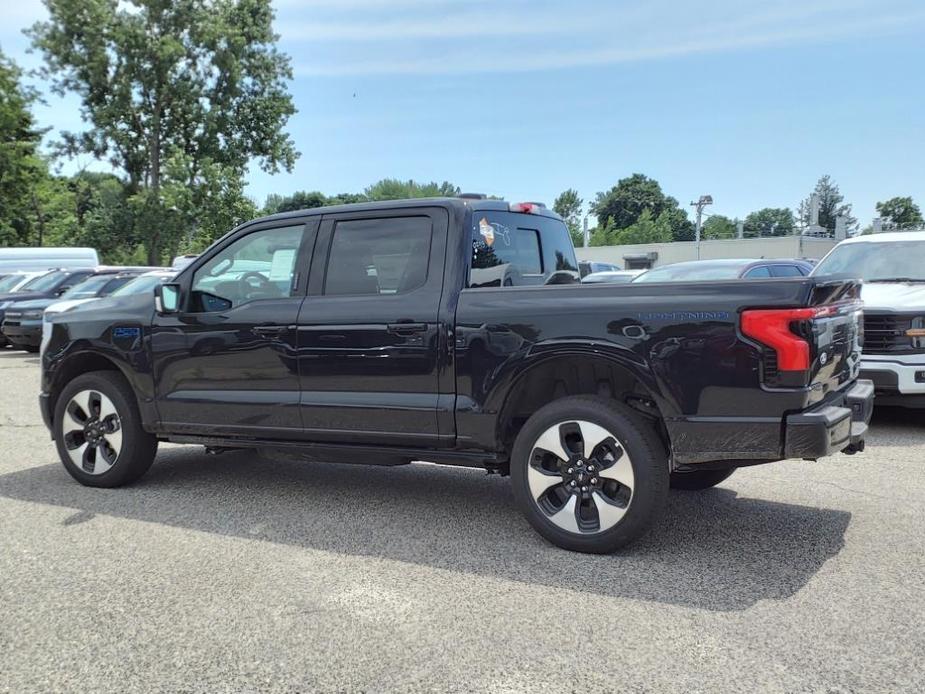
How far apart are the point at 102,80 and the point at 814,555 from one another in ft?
135

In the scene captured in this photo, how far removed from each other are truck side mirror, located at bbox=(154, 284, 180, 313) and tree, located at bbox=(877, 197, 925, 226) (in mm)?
115611

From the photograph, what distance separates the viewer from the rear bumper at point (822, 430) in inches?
152

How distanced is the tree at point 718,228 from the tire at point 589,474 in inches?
4347

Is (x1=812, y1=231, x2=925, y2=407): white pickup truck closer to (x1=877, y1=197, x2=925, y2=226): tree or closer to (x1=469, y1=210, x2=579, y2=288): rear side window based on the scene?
(x1=469, y1=210, x2=579, y2=288): rear side window

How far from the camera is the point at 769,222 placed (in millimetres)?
140750

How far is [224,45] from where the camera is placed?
40.0 m

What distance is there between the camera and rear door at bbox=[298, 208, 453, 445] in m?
4.70

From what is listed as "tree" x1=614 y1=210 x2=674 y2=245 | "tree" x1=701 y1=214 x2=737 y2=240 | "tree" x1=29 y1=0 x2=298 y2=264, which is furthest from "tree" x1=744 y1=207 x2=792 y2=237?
A: "tree" x1=29 y1=0 x2=298 y2=264

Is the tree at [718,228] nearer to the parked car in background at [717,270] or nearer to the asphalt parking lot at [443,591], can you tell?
the parked car in background at [717,270]

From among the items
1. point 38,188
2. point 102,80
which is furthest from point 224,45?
point 38,188

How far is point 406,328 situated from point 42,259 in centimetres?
2426

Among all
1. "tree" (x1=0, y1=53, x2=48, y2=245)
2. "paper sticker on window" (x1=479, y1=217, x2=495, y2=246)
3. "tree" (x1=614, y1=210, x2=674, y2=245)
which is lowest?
"paper sticker on window" (x1=479, y1=217, x2=495, y2=246)

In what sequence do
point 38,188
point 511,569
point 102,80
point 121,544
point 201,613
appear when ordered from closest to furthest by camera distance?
1. point 201,613
2. point 511,569
3. point 121,544
4. point 102,80
5. point 38,188

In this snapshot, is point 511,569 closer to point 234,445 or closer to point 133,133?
point 234,445
